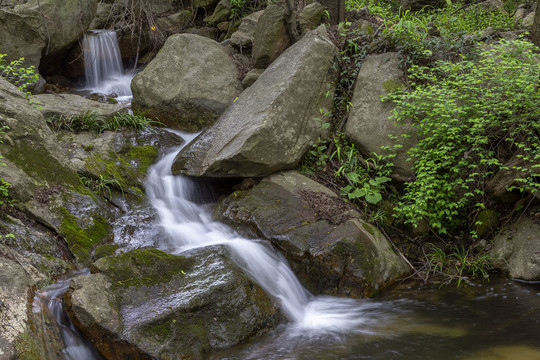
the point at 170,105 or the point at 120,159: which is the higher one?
the point at 170,105

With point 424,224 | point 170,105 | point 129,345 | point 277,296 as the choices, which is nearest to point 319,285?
point 277,296

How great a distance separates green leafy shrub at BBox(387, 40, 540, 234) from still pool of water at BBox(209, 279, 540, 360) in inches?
44.5

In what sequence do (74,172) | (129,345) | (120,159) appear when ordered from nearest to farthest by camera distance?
(129,345)
(74,172)
(120,159)

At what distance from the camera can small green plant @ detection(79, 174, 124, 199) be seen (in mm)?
6207

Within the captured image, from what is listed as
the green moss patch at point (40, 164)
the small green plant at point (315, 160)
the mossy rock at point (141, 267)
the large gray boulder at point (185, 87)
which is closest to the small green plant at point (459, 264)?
the small green plant at point (315, 160)

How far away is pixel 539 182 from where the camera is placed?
560cm

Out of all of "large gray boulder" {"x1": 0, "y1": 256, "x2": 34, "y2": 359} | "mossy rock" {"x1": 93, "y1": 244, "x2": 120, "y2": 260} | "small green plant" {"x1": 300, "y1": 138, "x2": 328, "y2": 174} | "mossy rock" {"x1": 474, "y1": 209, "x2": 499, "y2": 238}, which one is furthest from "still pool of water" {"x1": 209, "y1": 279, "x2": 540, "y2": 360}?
"small green plant" {"x1": 300, "y1": 138, "x2": 328, "y2": 174}

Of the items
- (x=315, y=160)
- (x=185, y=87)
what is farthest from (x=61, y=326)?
(x=185, y=87)

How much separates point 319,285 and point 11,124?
465 cm

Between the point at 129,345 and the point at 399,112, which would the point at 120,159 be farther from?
the point at 399,112

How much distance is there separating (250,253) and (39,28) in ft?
26.5

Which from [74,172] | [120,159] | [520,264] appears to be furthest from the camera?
[120,159]

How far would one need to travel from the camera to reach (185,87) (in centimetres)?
855

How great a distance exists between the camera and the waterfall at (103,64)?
11.1 meters
